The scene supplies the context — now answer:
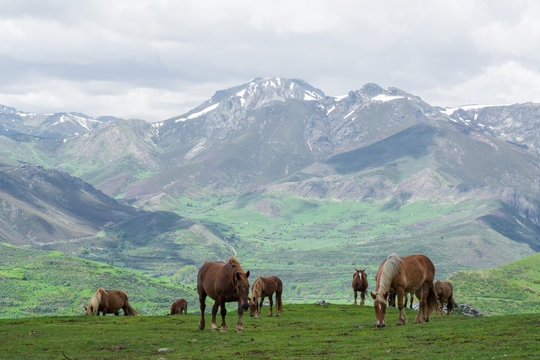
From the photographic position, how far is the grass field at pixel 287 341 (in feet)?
98.2

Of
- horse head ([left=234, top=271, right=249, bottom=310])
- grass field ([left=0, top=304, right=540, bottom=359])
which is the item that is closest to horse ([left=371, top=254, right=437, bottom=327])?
grass field ([left=0, top=304, right=540, bottom=359])

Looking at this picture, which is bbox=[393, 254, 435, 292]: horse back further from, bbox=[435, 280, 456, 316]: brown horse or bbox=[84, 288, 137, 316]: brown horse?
bbox=[84, 288, 137, 316]: brown horse

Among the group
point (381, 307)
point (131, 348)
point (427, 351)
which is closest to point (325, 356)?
point (427, 351)

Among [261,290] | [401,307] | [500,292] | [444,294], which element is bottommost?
[500,292]

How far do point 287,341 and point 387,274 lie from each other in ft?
28.1

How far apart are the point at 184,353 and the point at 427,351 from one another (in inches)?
553

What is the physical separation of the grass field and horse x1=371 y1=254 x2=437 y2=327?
69.7 inches

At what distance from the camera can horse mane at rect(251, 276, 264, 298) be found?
5707 centimetres

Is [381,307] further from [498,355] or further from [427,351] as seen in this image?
[498,355]

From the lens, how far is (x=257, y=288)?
57.7 meters

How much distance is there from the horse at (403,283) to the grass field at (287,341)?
1.77 meters

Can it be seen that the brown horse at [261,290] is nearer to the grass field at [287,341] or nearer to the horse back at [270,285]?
the horse back at [270,285]

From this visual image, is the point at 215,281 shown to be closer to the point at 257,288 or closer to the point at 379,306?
the point at 379,306

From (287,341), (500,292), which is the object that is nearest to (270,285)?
(287,341)
